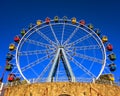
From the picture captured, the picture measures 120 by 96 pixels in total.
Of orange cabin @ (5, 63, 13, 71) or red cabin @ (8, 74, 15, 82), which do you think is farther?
orange cabin @ (5, 63, 13, 71)

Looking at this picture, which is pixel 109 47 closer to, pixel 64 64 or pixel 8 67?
pixel 64 64

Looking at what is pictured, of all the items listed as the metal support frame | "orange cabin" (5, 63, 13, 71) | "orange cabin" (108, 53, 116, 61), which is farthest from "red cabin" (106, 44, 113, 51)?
"orange cabin" (5, 63, 13, 71)

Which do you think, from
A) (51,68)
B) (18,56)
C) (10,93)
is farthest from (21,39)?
(10,93)

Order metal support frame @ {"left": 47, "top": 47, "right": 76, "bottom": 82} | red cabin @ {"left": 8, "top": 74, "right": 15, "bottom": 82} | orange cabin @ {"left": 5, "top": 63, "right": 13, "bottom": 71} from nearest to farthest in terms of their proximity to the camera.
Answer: red cabin @ {"left": 8, "top": 74, "right": 15, "bottom": 82}
metal support frame @ {"left": 47, "top": 47, "right": 76, "bottom": 82}
orange cabin @ {"left": 5, "top": 63, "right": 13, "bottom": 71}

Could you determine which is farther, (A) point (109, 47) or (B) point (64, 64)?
(A) point (109, 47)

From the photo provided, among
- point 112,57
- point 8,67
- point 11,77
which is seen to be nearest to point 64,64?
point 112,57

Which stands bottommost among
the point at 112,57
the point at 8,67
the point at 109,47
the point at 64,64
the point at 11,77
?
the point at 11,77

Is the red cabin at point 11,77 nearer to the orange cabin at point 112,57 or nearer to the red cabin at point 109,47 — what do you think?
the orange cabin at point 112,57

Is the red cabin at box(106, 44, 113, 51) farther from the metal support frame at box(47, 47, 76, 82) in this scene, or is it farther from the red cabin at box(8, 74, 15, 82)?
the red cabin at box(8, 74, 15, 82)

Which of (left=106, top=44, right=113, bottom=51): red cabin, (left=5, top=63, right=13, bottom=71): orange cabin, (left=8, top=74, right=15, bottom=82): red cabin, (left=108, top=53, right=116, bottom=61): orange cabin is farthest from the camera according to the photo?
(left=106, top=44, right=113, bottom=51): red cabin

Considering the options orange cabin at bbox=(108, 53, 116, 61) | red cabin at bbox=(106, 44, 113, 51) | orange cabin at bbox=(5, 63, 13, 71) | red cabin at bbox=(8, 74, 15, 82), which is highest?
red cabin at bbox=(106, 44, 113, 51)

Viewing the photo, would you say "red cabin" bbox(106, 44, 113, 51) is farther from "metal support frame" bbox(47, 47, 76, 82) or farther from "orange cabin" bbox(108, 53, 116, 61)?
"metal support frame" bbox(47, 47, 76, 82)

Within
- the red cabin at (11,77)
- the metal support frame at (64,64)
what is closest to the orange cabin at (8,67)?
the red cabin at (11,77)

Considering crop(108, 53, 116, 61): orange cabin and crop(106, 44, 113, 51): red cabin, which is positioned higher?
crop(106, 44, 113, 51): red cabin
